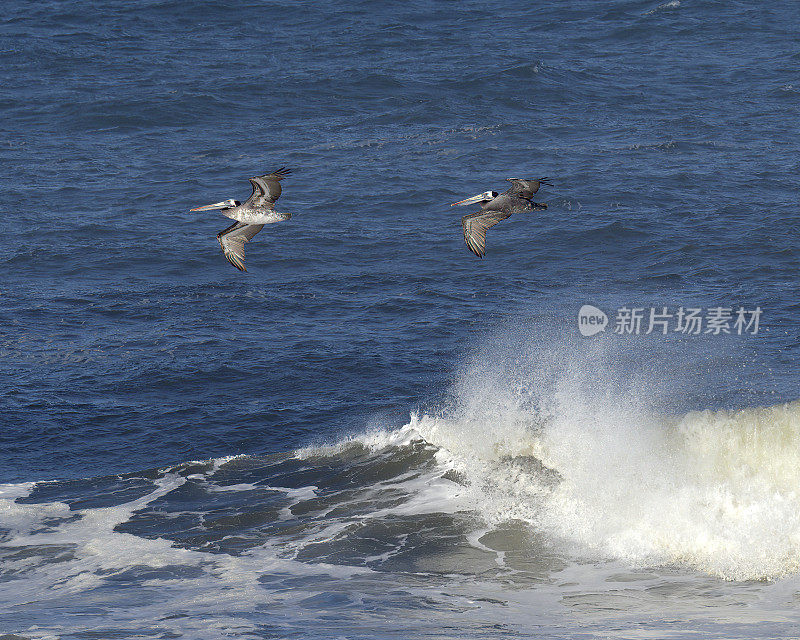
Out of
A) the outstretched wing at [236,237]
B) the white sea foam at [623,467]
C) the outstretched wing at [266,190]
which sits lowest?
the white sea foam at [623,467]

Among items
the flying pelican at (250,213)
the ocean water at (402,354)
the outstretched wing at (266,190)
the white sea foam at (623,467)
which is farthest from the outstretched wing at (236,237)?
the white sea foam at (623,467)

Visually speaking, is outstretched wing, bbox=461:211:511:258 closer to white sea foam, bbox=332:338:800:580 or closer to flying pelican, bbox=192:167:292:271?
flying pelican, bbox=192:167:292:271

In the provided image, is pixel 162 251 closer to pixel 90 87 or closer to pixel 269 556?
pixel 269 556

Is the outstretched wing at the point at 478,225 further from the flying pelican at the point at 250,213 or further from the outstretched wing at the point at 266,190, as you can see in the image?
the outstretched wing at the point at 266,190

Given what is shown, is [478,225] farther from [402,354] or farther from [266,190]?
[402,354]

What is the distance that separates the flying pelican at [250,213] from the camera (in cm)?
1756

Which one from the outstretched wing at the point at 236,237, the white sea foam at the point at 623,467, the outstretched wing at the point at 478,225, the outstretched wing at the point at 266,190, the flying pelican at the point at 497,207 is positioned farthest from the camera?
the white sea foam at the point at 623,467

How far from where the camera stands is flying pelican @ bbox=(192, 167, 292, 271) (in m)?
17.6

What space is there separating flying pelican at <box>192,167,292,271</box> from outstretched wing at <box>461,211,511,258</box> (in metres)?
2.63

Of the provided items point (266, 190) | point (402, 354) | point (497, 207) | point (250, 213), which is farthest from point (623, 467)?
point (266, 190)

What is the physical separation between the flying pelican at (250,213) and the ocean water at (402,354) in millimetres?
5061

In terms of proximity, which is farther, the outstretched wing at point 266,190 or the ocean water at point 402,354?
the ocean water at point 402,354

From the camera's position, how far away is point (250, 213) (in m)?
18.3

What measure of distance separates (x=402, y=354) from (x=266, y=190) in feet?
33.4
